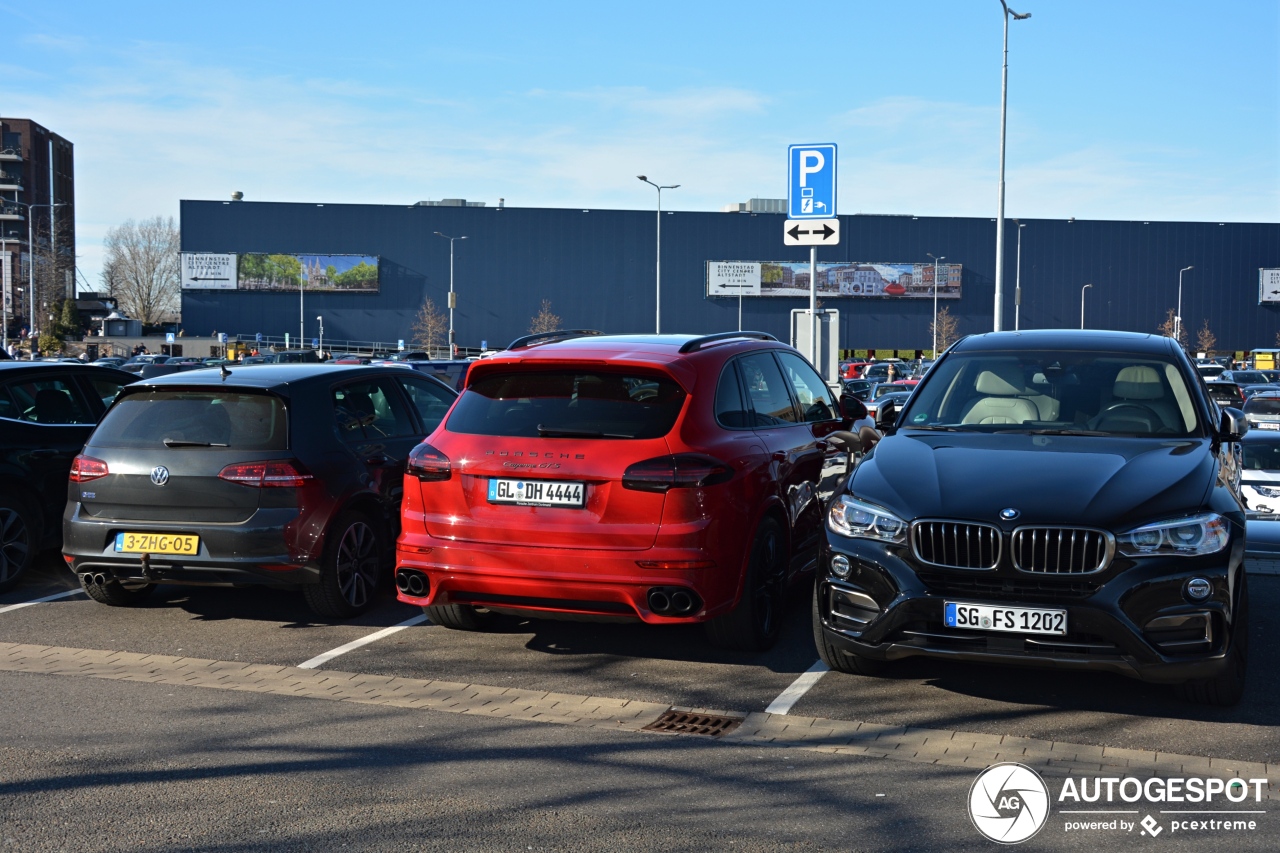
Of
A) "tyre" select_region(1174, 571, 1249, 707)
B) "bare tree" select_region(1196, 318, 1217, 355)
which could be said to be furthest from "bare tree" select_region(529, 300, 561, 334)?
"tyre" select_region(1174, 571, 1249, 707)

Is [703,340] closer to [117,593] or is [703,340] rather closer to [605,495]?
[605,495]

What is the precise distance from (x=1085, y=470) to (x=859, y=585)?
46.0 inches

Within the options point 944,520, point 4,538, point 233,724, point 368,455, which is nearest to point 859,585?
point 944,520

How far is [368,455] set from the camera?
800 cm

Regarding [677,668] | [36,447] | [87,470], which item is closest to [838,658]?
[677,668]

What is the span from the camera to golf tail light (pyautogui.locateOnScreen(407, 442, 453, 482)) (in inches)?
255

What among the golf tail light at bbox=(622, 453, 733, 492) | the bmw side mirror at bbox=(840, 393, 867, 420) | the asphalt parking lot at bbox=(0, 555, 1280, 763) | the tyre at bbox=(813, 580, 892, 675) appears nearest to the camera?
the asphalt parking lot at bbox=(0, 555, 1280, 763)

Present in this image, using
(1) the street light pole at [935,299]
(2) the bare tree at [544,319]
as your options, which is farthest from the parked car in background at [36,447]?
(1) the street light pole at [935,299]

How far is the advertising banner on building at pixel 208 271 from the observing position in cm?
9475

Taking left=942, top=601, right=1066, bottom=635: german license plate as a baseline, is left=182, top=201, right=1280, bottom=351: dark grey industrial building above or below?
above

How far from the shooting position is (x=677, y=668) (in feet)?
21.6

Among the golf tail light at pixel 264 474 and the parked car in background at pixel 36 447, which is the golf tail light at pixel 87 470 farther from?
the parked car in background at pixel 36 447

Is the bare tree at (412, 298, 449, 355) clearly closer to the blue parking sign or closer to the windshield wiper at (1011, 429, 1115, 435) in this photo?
the blue parking sign

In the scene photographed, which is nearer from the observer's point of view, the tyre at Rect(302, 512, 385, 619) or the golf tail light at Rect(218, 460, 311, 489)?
the golf tail light at Rect(218, 460, 311, 489)
